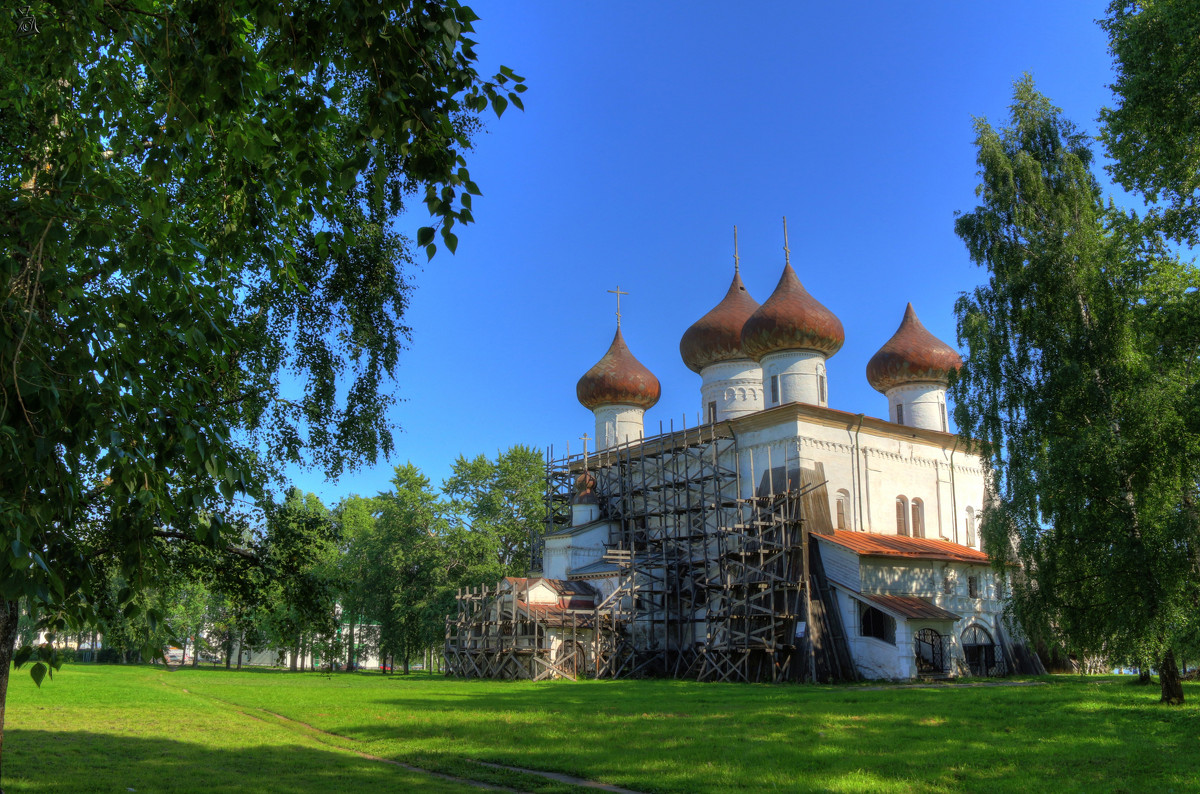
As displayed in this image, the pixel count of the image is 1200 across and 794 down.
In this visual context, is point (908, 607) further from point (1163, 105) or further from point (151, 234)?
point (151, 234)

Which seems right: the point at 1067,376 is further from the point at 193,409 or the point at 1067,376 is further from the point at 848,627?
the point at 193,409

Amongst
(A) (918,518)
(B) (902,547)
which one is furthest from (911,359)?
(B) (902,547)

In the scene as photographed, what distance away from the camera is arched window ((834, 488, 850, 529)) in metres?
32.5

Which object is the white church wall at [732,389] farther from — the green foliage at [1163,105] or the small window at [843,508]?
the green foliage at [1163,105]

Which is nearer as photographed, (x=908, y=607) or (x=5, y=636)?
(x=5, y=636)

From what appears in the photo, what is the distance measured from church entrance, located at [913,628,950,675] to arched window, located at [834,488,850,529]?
14.4 ft

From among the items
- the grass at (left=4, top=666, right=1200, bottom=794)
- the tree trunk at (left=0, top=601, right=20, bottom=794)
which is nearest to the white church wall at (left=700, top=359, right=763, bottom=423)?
the grass at (left=4, top=666, right=1200, bottom=794)

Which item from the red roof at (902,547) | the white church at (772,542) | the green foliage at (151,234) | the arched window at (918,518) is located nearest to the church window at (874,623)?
the white church at (772,542)

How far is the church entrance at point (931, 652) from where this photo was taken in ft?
97.8

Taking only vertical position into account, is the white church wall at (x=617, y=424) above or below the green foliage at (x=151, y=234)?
above

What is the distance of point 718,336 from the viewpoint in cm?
3853

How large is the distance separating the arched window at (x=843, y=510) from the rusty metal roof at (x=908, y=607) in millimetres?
3644

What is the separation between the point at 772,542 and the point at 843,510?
4.06 metres

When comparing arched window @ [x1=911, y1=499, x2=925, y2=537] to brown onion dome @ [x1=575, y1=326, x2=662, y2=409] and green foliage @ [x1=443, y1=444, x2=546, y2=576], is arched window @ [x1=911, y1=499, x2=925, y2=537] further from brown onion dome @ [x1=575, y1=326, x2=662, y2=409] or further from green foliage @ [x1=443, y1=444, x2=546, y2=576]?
green foliage @ [x1=443, y1=444, x2=546, y2=576]
